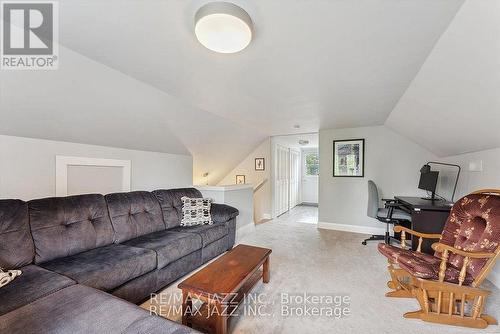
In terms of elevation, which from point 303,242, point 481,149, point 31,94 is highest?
point 31,94

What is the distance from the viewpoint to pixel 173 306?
1.86m

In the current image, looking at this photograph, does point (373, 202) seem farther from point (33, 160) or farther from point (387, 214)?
point (33, 160)

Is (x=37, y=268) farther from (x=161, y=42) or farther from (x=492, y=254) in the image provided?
(x=492, y=254)

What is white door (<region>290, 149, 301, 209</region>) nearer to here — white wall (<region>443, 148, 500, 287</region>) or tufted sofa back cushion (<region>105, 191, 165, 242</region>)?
white wall (<region>443, 148, 500, 287</region>)

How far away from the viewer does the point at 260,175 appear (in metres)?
5.28

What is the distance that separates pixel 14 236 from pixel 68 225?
13.7 inches

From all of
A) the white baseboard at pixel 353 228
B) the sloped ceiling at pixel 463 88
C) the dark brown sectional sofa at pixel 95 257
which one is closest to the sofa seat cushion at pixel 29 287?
the dark brown sectional sofa at pixel 95 257

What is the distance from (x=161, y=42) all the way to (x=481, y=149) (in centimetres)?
344

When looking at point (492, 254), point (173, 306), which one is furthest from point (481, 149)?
point (173, 306)

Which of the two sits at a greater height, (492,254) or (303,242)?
(492,254)

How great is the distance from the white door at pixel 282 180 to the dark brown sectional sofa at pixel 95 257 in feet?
8.84

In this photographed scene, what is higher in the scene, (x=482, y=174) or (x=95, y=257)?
(x=482, y=174)

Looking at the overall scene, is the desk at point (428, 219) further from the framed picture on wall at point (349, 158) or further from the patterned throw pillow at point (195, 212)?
the patterned throw pillow at point (195, 212)

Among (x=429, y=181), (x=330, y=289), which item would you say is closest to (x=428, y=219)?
(x=429, y=181)
